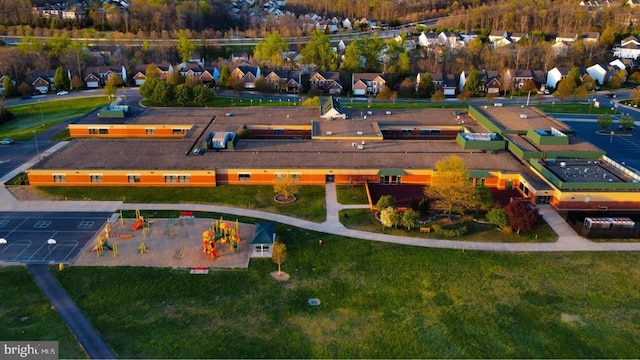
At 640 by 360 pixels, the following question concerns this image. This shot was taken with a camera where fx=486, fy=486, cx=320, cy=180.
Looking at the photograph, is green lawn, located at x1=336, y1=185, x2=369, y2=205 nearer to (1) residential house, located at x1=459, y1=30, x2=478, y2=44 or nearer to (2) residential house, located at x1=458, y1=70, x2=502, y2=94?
(2) residential house, located at x1=458, y1=70, x2=502, y2=94

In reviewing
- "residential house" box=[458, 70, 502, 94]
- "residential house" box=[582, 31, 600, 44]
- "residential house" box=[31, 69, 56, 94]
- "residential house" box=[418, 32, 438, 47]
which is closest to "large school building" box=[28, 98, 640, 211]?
"residential house" box=[458, 70, 502, 94]

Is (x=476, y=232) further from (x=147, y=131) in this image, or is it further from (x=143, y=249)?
(x=147, y=131)

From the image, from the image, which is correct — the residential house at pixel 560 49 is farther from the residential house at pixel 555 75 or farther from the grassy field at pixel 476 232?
the grassy field at pixel 476 232

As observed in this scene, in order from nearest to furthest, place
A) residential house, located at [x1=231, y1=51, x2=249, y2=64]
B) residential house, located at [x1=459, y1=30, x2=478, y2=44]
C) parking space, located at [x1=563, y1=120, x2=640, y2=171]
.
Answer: parking space, located at [x1=563, y1=120, x2=640, y2=171]
residential house, located at [x1=231, y1=51, x2=249, y2=64]
residential house, located at [x1=459, y1=30, x2=478, y2=44]

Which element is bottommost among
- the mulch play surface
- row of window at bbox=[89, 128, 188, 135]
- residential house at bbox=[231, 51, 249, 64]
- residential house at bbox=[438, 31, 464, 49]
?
the mulch play surface

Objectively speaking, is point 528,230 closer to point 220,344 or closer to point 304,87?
point 220,344

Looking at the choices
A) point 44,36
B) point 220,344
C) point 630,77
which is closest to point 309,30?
point 44,36
